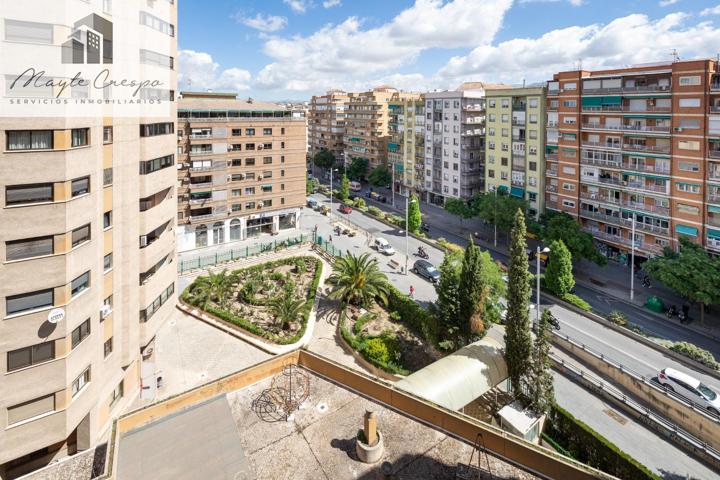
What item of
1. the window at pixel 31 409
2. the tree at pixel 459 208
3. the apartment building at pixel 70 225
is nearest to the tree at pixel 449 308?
the apartment building at pixel 70 225

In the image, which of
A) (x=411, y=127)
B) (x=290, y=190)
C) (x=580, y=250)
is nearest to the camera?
(x=580, y=250)

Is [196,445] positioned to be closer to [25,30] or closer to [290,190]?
[25,30]

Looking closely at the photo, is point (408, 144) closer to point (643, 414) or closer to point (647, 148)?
point (647, 148)

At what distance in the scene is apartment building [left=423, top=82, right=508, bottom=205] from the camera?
249 feet

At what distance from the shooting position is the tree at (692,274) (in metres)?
37.4

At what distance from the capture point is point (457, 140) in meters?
77.1

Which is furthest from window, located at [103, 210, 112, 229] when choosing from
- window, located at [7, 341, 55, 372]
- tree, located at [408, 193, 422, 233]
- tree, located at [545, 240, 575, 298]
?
tree, located at [408, 193, 422, 233]

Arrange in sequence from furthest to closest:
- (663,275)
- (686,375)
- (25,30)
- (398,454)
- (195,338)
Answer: (663,275) < (195,338) < (686,375) < (25,30) < (398,454)

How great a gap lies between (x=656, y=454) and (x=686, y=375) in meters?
7.63

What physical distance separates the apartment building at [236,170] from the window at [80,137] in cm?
3688

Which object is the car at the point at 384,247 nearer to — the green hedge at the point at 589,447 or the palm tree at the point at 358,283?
the palm tree at the point at 358,283

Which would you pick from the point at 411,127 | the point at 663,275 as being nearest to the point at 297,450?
the point at 663,275

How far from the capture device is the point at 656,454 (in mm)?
25281

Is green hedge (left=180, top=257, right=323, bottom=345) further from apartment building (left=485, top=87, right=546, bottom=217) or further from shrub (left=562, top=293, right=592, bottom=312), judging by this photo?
apartment building (left=485, top=87, right=546, bottom=217)
